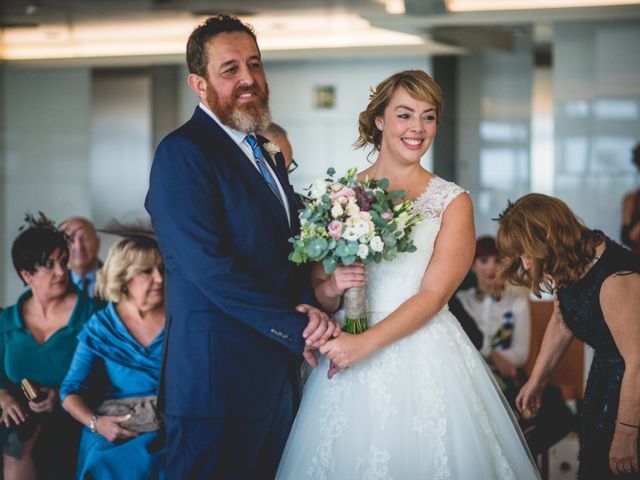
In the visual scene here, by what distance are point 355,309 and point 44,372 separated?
6.00 feet

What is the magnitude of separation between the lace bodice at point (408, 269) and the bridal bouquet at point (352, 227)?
149 mm

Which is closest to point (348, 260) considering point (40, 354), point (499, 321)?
point (40, 354)

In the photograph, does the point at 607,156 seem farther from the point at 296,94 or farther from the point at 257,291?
the point at 257,291

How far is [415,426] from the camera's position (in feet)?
9.90

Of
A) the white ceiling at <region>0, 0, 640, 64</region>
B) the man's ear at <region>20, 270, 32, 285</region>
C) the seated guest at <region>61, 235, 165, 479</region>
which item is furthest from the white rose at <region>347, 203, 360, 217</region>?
the white ceiling at <region>0, 0, 640, 64</region>

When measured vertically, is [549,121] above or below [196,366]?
above

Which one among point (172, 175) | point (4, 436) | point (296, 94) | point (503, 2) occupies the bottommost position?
point (4, 436)

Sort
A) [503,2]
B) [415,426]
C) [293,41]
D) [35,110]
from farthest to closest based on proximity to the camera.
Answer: [35,110], [293,41], [503,2], [415,426]

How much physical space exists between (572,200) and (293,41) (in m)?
3.30

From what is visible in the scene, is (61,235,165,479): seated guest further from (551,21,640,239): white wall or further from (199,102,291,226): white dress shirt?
(551,21,640,239): white wall

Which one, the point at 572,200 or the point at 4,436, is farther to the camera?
the point at 572,200

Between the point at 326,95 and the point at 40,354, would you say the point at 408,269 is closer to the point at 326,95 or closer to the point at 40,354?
the point at 40,354

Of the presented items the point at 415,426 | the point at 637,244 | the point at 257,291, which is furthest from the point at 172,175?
the point at 637,244

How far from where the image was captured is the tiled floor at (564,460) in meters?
5.42
